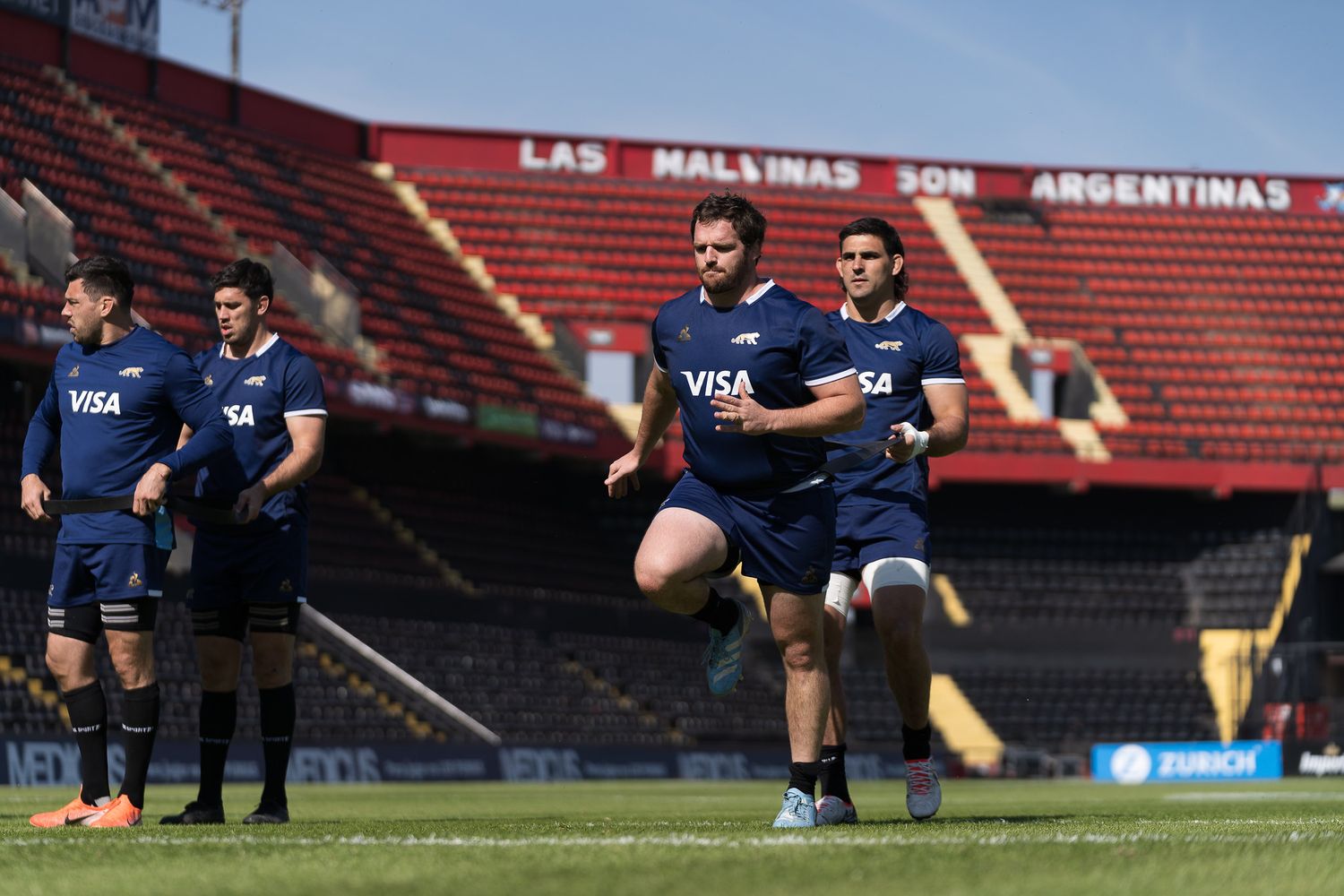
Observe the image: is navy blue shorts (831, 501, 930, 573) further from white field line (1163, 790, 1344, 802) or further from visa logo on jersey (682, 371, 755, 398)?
white field line (1163, 790, 1344, 802)

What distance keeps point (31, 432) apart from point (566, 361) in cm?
2755

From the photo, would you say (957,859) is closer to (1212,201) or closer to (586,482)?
(586,482)

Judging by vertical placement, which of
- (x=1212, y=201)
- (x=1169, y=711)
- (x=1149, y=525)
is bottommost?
(x=1169, y=711)

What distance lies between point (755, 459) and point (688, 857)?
2.35m

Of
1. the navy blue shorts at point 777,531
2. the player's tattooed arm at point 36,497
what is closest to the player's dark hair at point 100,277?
the player's tattooed arm at point 36,497

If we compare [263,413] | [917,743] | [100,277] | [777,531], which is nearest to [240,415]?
[263,413]

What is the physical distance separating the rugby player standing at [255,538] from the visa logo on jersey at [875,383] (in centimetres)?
253

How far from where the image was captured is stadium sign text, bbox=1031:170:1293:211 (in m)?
42.3

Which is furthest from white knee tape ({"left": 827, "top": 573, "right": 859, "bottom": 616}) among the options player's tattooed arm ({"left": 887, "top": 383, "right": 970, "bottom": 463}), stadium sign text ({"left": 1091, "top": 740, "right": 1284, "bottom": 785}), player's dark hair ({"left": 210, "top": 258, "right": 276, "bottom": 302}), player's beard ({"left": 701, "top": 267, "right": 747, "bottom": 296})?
stadium sign text ({"left": 1091, "top": 740, "right": 1284, "bottom": 785})

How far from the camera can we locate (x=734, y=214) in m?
7.46

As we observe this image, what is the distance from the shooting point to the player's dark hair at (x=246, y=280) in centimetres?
884

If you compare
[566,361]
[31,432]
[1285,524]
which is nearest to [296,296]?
[566,361]

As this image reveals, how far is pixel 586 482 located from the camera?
3534 cm

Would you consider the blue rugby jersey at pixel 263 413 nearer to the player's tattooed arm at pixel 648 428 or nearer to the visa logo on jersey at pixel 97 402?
the visa logo on jersey at pixel 97 402
